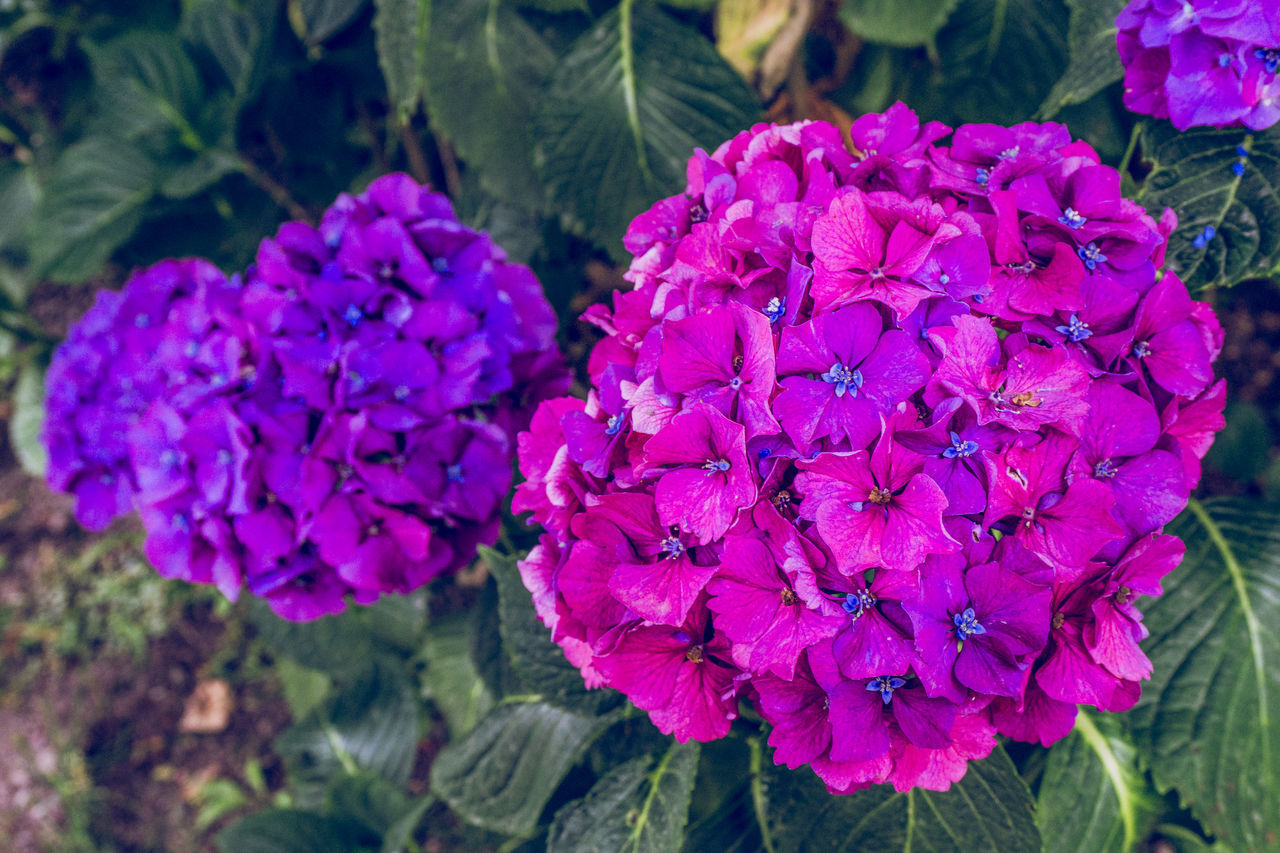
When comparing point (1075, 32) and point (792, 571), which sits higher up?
point (1075, 32)

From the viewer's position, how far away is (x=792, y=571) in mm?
750

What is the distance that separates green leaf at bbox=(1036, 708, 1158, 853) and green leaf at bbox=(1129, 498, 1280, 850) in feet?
0.33

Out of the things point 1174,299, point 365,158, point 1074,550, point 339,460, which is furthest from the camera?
point 365,158

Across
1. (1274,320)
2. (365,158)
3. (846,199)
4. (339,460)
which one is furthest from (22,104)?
(1274,320)

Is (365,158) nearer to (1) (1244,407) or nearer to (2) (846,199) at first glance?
(2) (846,199)

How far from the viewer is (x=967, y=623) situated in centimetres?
74

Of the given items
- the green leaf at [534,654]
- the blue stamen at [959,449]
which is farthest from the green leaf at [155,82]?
the blue stamen at [959,449]

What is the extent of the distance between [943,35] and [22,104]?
8.08 ft

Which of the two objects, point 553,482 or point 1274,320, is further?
point 1274,320

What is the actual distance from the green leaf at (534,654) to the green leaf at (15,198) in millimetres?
2009

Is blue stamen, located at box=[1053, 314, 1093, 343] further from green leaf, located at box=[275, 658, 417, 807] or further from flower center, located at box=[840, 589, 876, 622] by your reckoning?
green leaf, located at box=[275, 658, 417, 807]

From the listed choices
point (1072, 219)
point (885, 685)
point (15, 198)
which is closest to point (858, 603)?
point (885, 685)

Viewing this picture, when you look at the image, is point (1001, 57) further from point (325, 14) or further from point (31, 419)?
point (31, 419)

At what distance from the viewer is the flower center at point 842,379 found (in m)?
0.75
